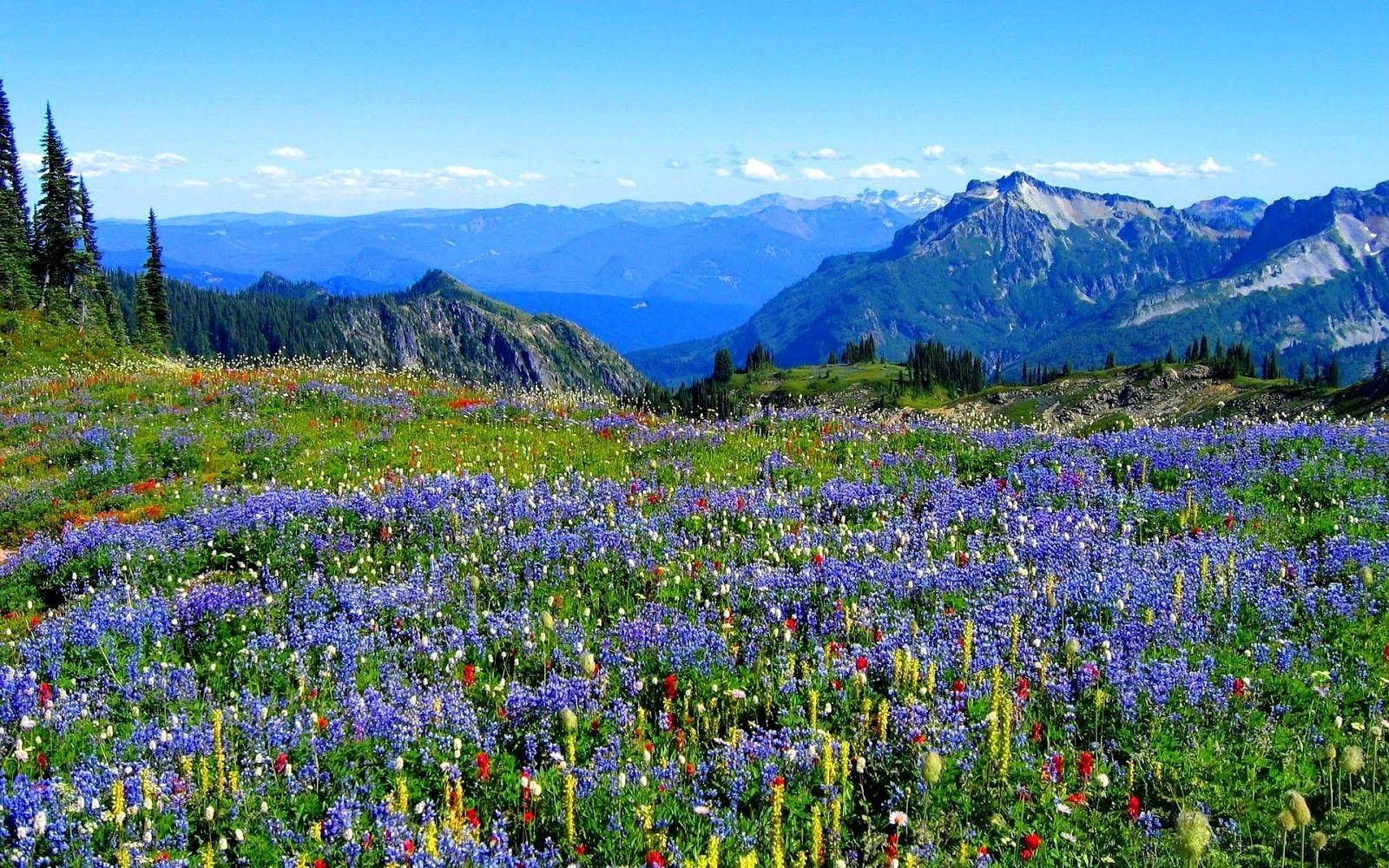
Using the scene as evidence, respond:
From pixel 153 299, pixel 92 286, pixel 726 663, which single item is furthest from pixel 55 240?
pixel 726 663

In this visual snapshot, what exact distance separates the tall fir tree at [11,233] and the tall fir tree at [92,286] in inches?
147

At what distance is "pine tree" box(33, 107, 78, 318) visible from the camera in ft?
188

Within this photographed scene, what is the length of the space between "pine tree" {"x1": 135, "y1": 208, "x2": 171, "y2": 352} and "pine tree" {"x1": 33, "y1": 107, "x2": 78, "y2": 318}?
1556 centimetres

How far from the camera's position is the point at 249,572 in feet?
32.4

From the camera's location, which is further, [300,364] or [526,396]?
[300,364]

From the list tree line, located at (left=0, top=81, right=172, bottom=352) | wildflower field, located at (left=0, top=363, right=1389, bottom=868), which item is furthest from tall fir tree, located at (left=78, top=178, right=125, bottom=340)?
wildflower field, located at (left=0, top=363, right=1389, bottom=868)

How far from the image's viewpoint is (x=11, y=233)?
53594mm

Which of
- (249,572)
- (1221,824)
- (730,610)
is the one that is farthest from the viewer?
(249,572)

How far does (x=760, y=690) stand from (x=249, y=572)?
21.4 feet

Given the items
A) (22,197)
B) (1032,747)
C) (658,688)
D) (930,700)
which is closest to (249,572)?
(658,688)

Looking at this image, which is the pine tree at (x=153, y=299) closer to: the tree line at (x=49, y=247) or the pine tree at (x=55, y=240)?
the tree line at (x=49, y=247)

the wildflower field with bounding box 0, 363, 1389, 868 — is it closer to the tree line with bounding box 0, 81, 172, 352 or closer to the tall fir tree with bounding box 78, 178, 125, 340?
the tree line with bounding box 0, 81, 172, 352

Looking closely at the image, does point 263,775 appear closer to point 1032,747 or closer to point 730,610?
point 730,610

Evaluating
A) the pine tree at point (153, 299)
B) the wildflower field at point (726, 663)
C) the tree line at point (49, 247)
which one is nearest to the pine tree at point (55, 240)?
the tree line at point (49, 247)
